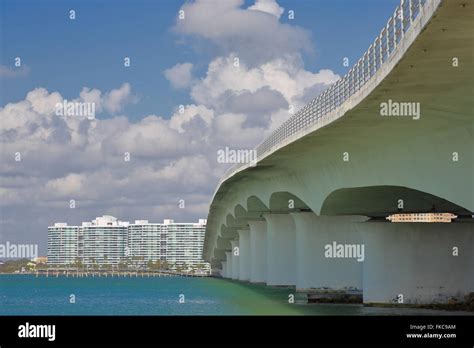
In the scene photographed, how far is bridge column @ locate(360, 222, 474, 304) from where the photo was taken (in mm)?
43406

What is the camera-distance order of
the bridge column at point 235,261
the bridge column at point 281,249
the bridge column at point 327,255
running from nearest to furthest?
1. the bridge column at point 327,255
2. the bridge column at point 281,249
3. the bridge column at point 235,261

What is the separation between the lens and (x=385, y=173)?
3734cm

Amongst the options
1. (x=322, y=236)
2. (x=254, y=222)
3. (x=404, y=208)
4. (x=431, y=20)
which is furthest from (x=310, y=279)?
(x=431, y=20)

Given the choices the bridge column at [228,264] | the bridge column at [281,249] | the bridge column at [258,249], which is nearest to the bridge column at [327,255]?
the bridge column at [281,249]

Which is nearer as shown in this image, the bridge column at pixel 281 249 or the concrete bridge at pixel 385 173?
the concrete bridge at pixel 385 173

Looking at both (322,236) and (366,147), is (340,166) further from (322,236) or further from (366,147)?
(322,236)

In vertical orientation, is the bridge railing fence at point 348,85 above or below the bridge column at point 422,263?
above

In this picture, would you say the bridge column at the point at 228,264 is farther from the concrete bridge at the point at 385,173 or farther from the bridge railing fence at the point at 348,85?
the bridge railing fence at the point at 348,85

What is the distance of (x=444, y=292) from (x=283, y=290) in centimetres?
3064

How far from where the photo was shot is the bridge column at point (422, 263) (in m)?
43.4

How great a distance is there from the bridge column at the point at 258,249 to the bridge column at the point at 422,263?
41786 millimetres

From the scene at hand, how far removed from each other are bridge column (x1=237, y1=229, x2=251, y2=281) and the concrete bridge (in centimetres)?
2337

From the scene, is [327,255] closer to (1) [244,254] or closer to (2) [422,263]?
(2) [422,263]

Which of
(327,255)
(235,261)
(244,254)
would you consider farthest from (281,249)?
(235,261)
